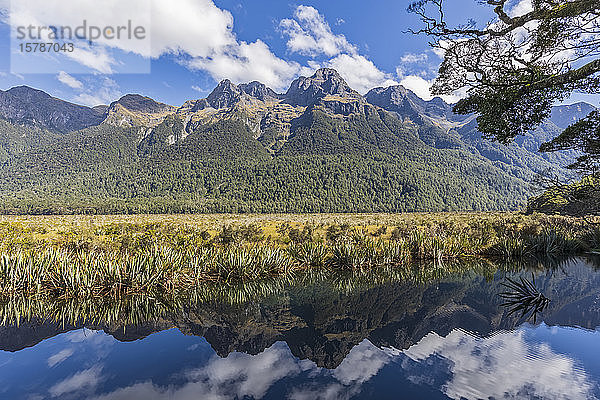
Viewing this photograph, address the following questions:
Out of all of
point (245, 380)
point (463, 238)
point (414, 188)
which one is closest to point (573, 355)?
point (245, 380)

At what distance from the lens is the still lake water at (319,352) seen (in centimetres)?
349

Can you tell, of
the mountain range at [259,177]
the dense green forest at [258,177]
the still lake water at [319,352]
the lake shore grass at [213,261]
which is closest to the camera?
the still lake water at [319,352]

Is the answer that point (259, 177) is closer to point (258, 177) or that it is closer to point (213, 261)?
point (258, 177)

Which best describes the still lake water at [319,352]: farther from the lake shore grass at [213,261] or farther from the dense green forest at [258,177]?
the dense green forest at [258,177]

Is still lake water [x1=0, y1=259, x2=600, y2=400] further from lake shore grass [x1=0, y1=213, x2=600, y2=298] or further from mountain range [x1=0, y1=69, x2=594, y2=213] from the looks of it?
mountain range [x1=0, y1=69, x2=594, y2=213]

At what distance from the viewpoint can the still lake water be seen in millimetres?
3488

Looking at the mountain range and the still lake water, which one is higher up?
the mountain range

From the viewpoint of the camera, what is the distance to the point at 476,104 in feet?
32.6

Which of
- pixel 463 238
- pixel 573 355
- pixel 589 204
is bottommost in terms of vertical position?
Result: pixel 573 355

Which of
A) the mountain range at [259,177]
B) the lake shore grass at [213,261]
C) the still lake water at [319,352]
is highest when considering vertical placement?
the mountain range at [259,177]

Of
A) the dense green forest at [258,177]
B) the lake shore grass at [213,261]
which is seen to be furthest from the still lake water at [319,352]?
the dense green forest at [258,177]

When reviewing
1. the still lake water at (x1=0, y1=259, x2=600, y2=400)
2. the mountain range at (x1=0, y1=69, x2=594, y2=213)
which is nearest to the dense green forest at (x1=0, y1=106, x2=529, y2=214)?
the mountain range at (x1=0, y1=69, x2=594, y2=213)

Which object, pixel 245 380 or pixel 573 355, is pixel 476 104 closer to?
pixel 573 355

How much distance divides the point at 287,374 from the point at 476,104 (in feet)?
34.1
